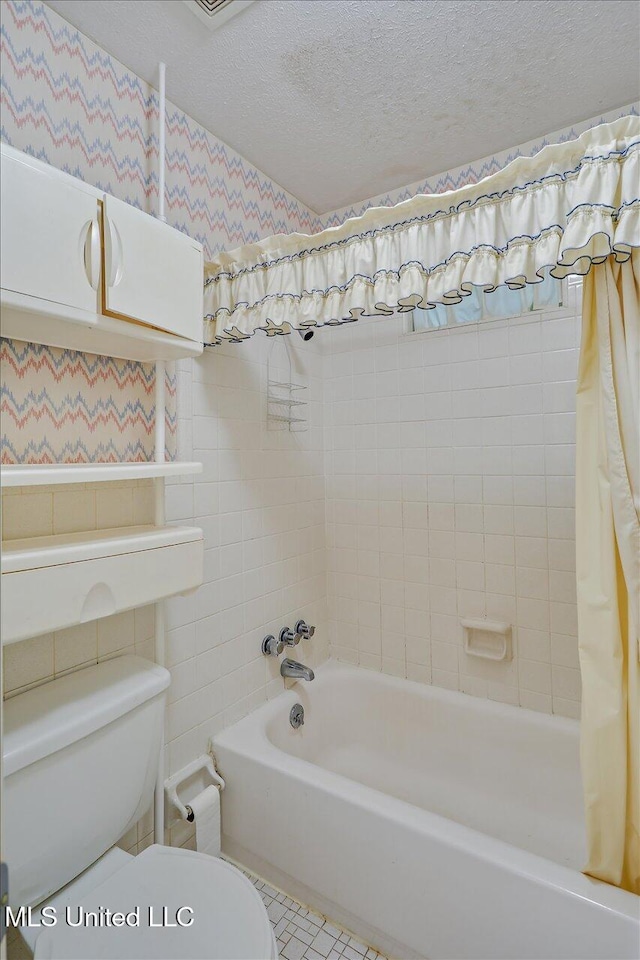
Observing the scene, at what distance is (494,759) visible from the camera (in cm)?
191

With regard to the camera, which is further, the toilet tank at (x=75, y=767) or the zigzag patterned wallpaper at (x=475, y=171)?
the zigzag patterned wallpaper at (x=475, y=171)

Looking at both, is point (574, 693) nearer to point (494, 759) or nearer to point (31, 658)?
point (494, 759)

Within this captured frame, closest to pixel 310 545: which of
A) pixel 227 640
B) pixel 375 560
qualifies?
pixel 375 560

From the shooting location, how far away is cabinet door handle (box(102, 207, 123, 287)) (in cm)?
114

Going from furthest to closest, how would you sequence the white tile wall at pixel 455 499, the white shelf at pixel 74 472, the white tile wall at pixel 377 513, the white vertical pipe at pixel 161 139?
1. the white tile wall at pixel 455 499
2. the white tile wall at pixel 377 513
3. the white vertical pipe at pixel 161 139
4. the white shelf at pixel 74 472

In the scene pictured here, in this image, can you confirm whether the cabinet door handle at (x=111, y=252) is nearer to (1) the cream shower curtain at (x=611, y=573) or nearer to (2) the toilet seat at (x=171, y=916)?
(1) the cream shower curtain at (x=611, y=573)

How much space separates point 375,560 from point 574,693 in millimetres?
923

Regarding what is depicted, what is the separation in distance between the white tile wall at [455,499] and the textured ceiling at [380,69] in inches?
25.7

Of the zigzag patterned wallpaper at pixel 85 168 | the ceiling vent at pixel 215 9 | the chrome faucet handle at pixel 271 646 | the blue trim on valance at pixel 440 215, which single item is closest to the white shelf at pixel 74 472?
the zigzag patterned wallpaper at pixel 85 168

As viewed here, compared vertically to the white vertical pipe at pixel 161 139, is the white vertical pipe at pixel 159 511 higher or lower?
lower

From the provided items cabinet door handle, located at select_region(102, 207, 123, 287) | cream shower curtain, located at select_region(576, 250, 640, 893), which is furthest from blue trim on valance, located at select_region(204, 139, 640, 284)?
cabinet door handle, located at select_region(102, 207, 123, 287)

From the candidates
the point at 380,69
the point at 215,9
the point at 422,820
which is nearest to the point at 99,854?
the point at 422,820

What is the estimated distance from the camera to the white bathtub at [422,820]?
1162mm

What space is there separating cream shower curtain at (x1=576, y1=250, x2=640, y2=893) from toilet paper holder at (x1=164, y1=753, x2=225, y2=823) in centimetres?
112
